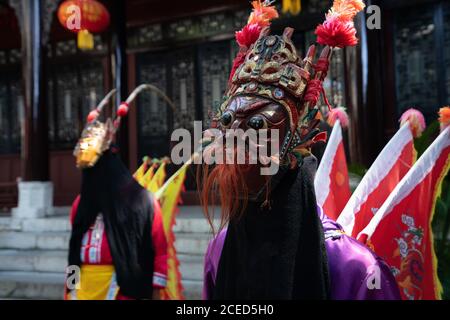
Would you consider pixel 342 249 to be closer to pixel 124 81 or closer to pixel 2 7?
pixel 124 81

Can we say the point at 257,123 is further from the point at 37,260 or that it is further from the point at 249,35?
the point at 37,260

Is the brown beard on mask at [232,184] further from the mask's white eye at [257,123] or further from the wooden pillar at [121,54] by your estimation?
the wooden pillar at [121,54]

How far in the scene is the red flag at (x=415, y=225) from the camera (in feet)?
6.98

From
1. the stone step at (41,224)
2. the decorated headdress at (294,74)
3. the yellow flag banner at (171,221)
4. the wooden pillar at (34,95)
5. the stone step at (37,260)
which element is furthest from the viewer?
the wooden pillar at (34,95)

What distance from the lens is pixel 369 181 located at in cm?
233

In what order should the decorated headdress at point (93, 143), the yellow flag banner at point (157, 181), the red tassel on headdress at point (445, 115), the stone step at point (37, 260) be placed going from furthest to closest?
the stone step at point (37, 260)
the yellow flag banner at point (157, 181)
the decorated headdress at point (93, 143)
the red tassel on headdress at point (445, 115)

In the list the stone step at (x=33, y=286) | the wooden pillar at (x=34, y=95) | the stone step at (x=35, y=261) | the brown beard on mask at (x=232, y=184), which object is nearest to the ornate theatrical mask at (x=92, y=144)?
the stone step at (x=33, y=286)

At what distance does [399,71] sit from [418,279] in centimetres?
550

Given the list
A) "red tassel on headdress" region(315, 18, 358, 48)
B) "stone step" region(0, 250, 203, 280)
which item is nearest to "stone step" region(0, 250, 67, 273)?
"stone step" region(0, 250, 203, 280)

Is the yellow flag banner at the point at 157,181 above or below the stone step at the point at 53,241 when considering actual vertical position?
above

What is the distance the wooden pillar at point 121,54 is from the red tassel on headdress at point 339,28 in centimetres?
702

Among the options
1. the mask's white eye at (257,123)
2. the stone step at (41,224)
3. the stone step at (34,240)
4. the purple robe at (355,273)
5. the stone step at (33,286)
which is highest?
the mask's white eye at (257,123)

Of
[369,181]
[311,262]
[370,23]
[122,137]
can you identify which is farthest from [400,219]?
[122,137]

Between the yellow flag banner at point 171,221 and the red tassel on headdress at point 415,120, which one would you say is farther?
the yellow flag banner at point 171,221
